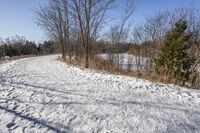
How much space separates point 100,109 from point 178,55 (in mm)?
6101

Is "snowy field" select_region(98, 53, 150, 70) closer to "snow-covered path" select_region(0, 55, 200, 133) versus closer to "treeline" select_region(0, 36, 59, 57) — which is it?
"snow-covered path" select_region(0, 55, 200, 133)

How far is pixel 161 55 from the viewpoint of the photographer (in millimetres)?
9602

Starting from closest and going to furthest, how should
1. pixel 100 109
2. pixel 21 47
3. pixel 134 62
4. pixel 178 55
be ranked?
pixel 100 109
pixel 178 55
pixel 134 62
pixel 21 47

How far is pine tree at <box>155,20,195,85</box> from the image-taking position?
832 centimetres

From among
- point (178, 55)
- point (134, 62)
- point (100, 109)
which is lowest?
point (100, 109)

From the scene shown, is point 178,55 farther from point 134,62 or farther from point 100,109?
point 100,109

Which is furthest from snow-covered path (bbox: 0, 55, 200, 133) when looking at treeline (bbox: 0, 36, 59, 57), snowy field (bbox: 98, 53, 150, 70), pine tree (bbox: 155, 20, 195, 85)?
treeline (bbox: 0, 36, 59, 57)

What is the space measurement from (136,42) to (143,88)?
8170 millimetres

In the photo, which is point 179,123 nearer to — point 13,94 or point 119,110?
point 119,110

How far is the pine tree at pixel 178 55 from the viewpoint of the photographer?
832 cm

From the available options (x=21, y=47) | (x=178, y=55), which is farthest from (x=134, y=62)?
(x=21, y=47)

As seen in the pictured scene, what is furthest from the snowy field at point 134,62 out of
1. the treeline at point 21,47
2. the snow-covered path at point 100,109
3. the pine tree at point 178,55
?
the treeline at point 21,47

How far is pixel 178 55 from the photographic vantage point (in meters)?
8.81

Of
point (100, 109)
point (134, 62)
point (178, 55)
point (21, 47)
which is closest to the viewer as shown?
point (100, 109)
